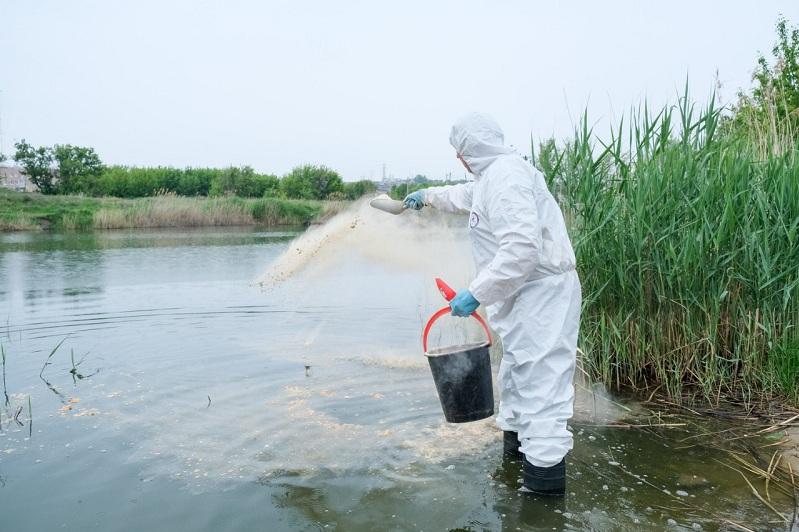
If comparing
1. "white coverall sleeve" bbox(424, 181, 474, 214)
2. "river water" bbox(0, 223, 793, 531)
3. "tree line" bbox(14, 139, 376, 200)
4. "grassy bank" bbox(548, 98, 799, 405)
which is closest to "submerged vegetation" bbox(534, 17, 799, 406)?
"grassy bank" bbox(548, 98, 799, 405)

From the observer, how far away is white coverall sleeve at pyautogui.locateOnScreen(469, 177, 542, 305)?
340 centimetres

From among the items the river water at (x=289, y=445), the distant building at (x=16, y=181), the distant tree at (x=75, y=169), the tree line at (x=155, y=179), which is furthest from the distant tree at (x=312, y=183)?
the river water at (x=289, y=445)

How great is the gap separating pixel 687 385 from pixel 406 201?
2841mm

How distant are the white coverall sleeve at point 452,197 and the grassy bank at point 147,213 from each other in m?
22.3

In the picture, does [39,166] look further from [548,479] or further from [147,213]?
[548,479]

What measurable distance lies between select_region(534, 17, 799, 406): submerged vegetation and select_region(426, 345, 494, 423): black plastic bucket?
1.71 meters

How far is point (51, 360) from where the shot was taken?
686 centimetres

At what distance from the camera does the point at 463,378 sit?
3.86m

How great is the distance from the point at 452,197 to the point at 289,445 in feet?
6.74

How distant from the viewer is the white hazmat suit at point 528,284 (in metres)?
3.45

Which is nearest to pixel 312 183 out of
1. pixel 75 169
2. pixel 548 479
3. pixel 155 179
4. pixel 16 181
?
pixel 155 179

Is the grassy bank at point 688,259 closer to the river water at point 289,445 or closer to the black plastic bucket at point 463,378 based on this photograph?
the river water at point 289,445

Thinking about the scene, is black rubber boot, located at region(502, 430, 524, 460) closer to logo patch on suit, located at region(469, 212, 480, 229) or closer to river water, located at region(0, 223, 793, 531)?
river water, located at region(0, 223, 793, 531)

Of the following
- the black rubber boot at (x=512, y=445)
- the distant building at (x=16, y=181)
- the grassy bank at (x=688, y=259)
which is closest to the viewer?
the black rubber boot at (x=512, y=445)
